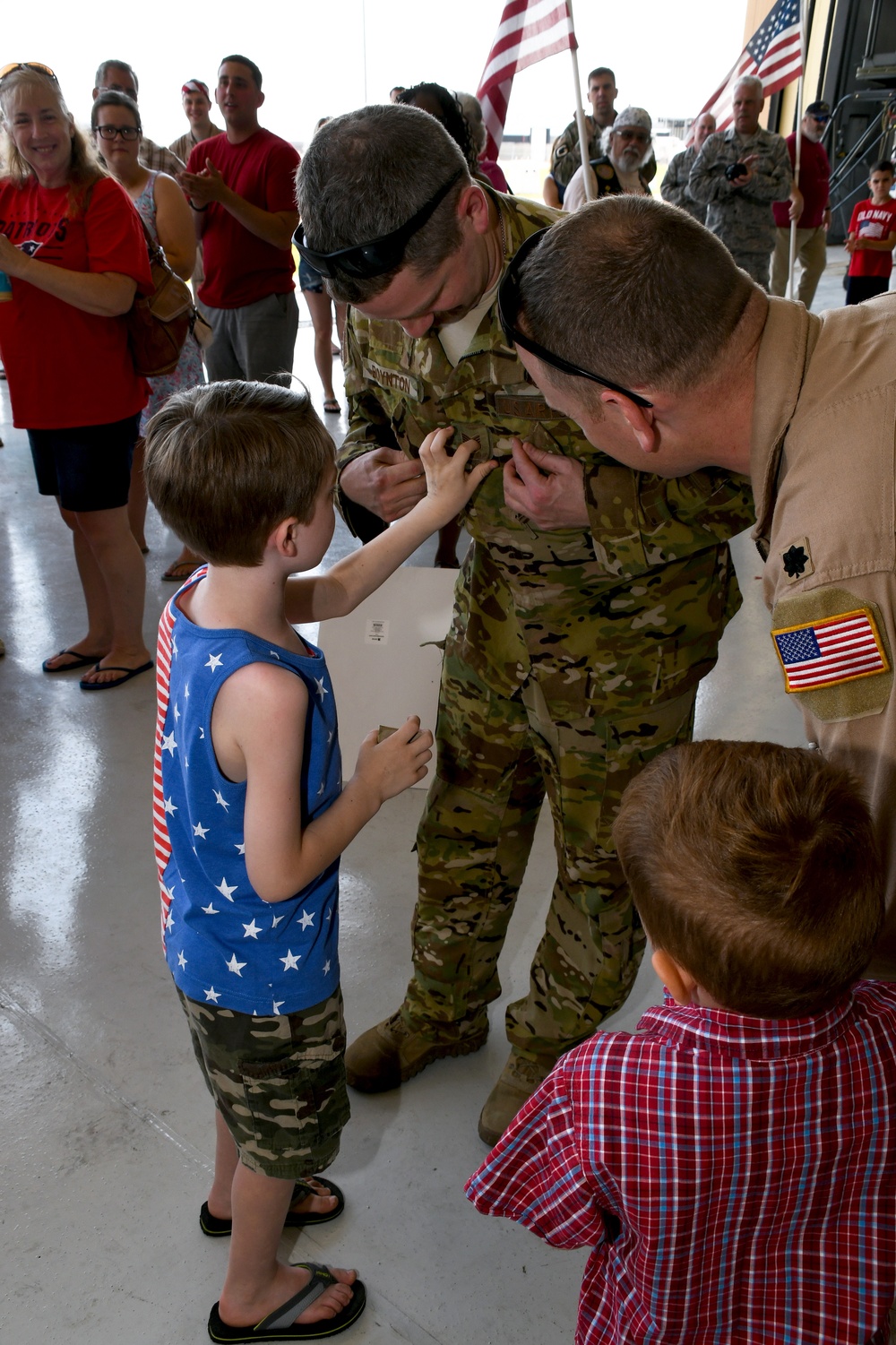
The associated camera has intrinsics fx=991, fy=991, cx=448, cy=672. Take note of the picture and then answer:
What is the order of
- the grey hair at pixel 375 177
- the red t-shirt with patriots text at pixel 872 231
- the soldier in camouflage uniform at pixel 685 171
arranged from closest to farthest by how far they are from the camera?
the grey hair at pixel 375 177
the soldier in camouflage uniform at pixel 685 171
the red t-shirt with patriots text at pixel 872 231

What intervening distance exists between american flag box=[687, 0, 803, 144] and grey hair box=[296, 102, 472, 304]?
4951 mm

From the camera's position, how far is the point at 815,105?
9.43 metres

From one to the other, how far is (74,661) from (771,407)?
10.1ft

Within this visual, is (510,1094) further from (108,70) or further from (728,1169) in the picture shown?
(108,70)

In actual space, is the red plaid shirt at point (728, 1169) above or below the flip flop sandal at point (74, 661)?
above

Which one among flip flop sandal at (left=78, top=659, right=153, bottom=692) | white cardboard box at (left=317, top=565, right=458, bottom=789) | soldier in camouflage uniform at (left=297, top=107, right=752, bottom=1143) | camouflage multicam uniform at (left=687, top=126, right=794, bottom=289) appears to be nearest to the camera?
soldier in camouflage uniform at (left=297, top=107, right=752, bottom=1143)

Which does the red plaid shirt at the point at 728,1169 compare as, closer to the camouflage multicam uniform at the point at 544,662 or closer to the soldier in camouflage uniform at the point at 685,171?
the camouflage multicam uniform at the point at 544,662

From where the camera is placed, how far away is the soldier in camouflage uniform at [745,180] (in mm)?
6164

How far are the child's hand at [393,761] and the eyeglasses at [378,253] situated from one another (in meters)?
0.60

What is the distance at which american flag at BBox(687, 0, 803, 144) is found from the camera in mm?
5316

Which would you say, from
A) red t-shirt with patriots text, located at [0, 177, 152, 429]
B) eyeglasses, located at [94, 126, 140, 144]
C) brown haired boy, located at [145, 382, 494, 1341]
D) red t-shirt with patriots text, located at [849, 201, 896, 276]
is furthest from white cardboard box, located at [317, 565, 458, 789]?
red t-shirt with patriots text, located at [849, 201, 896, 276]

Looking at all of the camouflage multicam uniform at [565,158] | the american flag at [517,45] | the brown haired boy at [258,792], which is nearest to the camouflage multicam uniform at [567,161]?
the camouflage multicam uniform at [565,158]

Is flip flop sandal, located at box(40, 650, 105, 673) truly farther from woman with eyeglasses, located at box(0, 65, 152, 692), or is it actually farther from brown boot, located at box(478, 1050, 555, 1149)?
brown boot, located at box(478, 1050, 555, 1149)

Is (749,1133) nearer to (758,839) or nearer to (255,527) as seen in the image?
(758,839)
